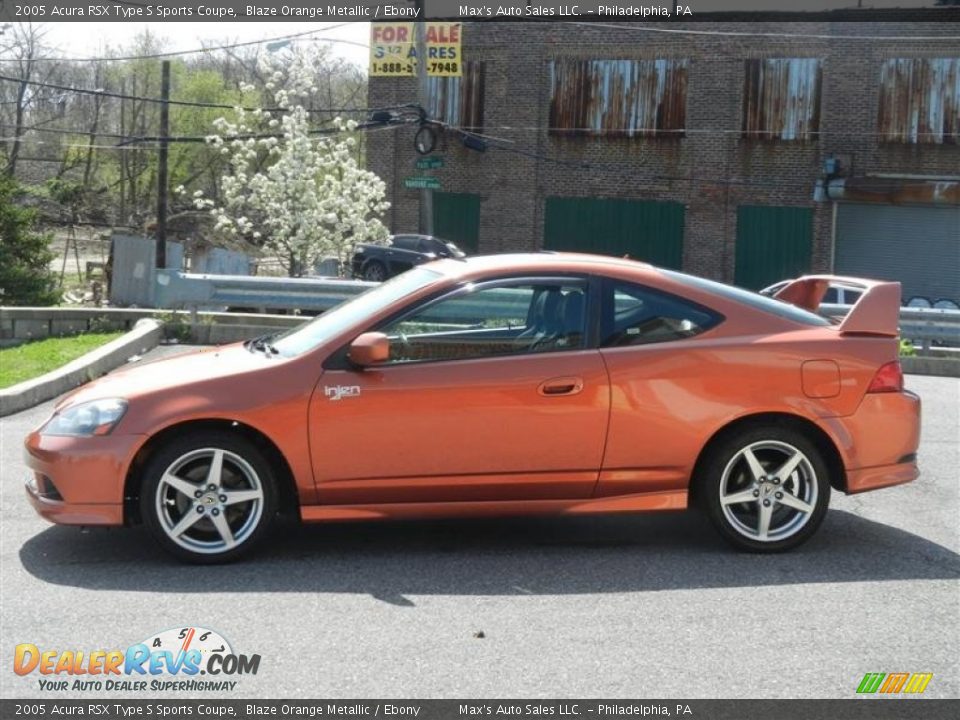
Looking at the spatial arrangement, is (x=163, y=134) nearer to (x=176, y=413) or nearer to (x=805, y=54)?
(x=805, y=54)

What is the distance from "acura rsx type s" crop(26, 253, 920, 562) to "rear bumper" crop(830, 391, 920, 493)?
0.01m

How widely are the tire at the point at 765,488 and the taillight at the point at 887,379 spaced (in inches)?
17.9

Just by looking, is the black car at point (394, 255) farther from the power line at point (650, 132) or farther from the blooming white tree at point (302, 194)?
the blooming white tree at point (302, 194)

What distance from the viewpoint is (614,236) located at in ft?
127

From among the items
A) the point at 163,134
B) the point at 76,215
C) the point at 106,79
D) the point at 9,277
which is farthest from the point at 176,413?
the point at 106,79

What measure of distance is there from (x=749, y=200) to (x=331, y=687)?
34.4m

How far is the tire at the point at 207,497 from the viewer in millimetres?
5996

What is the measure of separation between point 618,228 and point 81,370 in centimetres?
2874

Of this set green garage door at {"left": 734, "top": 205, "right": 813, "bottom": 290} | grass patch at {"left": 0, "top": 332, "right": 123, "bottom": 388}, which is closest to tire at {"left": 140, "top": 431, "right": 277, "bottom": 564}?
grass patch at {"left": 0, "top": 332, "right": 123, "bottom": 388}

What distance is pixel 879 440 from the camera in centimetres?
645

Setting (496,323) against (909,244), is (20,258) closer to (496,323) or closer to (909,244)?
(496,323)

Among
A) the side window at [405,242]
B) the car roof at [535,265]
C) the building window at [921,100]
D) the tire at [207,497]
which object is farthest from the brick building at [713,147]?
the tire at [207,497]

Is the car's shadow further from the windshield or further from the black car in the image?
the black car

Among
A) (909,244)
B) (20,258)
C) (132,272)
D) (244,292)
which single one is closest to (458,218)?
(909,244)
